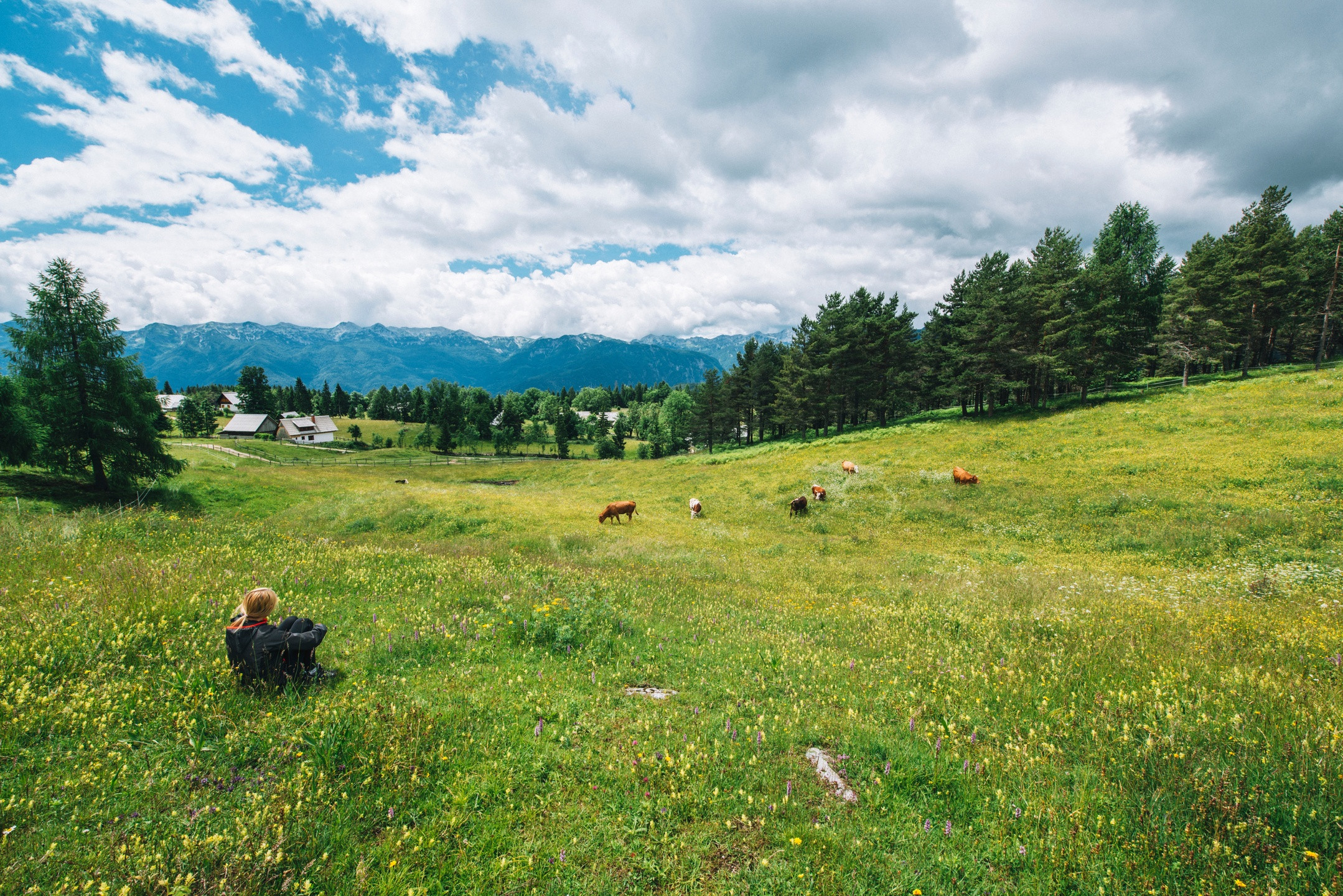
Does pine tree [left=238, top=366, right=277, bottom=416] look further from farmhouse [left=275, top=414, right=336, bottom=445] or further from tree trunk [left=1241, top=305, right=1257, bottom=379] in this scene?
tree trunk [left=1241, top=305, right=1257, bottom=379]

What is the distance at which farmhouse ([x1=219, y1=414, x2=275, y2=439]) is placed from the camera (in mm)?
115500

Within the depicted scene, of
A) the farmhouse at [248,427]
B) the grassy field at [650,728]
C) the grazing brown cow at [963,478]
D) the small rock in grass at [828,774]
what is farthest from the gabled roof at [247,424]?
the small rock in grass at [828,774]

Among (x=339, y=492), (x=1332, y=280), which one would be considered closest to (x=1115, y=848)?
(x=339, y=492)

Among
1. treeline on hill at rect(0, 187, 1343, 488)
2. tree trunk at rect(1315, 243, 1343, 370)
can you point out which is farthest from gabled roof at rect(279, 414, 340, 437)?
tree trunk at rect(1315, 243, 1343, 370)

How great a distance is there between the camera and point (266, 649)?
569 cm

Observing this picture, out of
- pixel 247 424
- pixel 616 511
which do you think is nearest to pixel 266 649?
pixel 616 511

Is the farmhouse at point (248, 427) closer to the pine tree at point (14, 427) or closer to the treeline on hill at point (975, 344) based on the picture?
the treeline on hill at point (975, 344)

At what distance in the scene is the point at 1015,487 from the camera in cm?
2497

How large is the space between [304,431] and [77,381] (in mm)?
107792

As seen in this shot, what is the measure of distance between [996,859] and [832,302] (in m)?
61.9

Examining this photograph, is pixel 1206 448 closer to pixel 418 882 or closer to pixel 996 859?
pixel 996 859

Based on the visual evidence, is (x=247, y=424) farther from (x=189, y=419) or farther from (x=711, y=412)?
(x=711, y=412)

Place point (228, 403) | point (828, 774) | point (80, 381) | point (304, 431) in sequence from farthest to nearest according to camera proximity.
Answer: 1. point (228, 403)
2. point (304, 431)
3. point (80, 381)
4. point (828, 774)

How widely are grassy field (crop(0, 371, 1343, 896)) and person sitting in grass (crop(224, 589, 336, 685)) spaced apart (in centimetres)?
29
